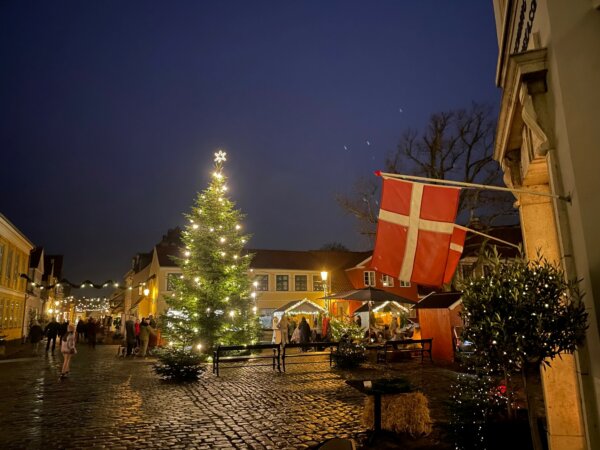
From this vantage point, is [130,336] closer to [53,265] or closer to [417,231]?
[417,231]

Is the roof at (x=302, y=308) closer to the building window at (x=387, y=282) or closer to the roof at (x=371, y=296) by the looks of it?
the roof at (x=371, y=296)

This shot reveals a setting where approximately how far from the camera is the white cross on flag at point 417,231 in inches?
223

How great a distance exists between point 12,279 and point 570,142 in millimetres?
35798

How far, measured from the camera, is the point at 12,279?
102 feet

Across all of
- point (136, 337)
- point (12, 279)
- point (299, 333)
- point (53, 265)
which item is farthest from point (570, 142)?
point (53, 265)

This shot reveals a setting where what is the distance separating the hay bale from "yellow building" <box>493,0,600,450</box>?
197 cm

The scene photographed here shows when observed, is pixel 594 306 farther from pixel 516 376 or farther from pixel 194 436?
pixel 516 376

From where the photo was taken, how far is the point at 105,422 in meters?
7.82

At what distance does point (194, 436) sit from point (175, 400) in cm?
332

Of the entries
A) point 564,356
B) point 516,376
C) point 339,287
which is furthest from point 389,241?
point 339,287

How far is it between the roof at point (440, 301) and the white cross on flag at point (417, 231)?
36.5 ft

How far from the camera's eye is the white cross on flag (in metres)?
5.66

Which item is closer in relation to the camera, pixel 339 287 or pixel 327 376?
pixel 327 376

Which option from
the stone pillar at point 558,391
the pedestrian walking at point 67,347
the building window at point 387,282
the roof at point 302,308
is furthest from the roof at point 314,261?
the stone pillar at point 558,391
